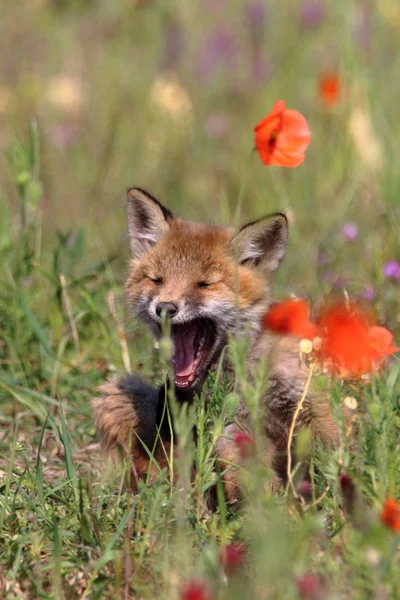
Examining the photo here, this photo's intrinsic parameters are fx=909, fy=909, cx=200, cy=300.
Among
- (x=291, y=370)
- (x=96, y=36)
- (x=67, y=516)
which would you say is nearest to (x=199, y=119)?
(x=96, y=36)

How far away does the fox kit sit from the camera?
3828 millimetres

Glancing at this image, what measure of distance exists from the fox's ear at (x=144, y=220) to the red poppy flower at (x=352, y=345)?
4.54ft

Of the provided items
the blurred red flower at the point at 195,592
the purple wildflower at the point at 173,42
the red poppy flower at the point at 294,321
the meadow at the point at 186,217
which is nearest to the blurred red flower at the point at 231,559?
the meadow at the point at 186,217

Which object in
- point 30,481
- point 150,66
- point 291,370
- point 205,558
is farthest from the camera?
point 150,66

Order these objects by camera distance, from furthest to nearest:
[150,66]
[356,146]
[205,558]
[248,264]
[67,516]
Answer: [150,66] < [356,146] < [248,264] < [67,516] < [205,558]

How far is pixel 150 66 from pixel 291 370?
6.44m

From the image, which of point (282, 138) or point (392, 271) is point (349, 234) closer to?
point (392, 271)

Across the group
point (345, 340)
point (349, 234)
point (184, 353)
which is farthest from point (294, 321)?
point (349, 234)

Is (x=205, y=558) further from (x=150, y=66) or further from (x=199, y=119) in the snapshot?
(x=150, y=66)

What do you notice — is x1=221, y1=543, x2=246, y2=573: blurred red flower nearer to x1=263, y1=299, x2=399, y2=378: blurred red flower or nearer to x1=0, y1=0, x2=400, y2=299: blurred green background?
x1=263, y1=299, x2=399, y2=378: blurred red flower

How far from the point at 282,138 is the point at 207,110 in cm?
573

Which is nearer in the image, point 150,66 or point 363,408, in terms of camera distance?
point 363,408

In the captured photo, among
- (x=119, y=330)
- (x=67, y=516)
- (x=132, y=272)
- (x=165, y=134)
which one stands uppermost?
(x=165, y=134)

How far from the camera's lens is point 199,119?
29.4ft
